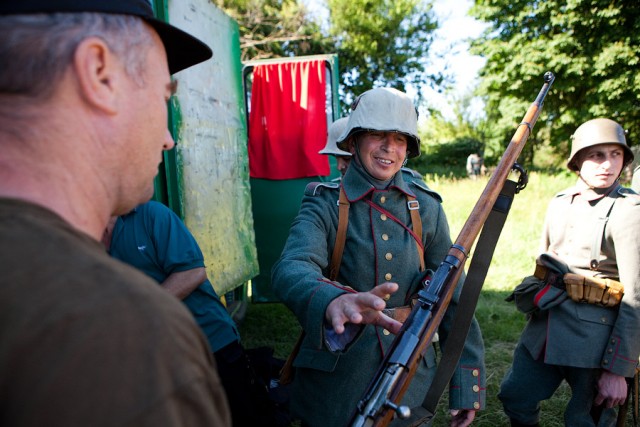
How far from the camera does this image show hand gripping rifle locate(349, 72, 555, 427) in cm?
154

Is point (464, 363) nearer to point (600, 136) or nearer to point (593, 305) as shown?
point (593, 305)

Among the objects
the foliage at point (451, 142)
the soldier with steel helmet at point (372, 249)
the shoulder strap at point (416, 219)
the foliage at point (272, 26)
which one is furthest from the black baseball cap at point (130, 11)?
the foliage at point (451, 142)

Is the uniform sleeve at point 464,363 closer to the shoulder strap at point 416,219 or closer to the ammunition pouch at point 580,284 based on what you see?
the shoulder strap at point 416,219

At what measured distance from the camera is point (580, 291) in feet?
10.0

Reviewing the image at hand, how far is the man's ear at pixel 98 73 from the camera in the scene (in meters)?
0.85

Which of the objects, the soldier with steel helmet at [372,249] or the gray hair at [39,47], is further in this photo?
the soldier with steel helmet at [372,249]

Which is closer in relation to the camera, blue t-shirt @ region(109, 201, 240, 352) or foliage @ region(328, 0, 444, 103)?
blue t-shirt @ region(109, 201, 240, 352)

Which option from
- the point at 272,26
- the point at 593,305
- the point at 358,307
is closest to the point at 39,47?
the point at 358,307

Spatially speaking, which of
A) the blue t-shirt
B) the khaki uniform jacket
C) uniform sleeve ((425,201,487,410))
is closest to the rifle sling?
uniform sleeve ((425,201,487,410))

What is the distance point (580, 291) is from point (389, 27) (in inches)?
864

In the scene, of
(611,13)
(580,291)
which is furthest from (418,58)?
(580,291)

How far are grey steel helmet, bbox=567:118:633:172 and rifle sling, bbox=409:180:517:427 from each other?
123 centimetres

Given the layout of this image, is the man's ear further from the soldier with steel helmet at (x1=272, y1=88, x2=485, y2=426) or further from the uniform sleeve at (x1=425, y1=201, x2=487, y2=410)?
the uniform sleeve at (x1=425, y1=201, x2=487, y2=410)

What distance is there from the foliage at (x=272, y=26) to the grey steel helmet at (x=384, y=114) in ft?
48.8
